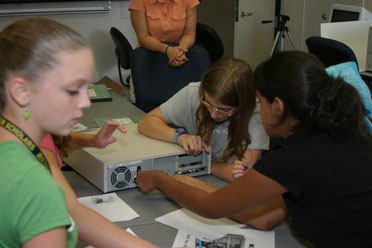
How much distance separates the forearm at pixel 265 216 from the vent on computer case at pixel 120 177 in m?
0.43

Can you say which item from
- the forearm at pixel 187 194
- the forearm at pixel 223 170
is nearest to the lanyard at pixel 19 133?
the forearm at pixel 187 194

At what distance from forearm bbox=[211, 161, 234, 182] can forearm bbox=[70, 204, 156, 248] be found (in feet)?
2.31

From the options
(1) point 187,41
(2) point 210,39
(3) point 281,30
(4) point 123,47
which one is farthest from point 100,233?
(3) point 281,30

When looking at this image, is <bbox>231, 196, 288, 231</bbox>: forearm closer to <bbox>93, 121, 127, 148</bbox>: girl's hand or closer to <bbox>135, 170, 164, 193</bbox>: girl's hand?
<bbox>135, 170, 164, 193</bbox>: girl's hand

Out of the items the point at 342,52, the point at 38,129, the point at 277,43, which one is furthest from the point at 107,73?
the point at 38,129

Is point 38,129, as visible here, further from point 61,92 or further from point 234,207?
point 234,207

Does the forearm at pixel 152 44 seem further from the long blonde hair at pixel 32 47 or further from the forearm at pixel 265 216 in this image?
the long blonde hair at pixel 32 47

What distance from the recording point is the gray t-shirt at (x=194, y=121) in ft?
5.95

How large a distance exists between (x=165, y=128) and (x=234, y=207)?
0.62 m

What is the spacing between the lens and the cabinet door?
507 cm

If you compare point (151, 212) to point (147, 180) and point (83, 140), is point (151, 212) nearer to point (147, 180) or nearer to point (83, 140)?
point (147, 180)

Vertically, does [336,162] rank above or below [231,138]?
above

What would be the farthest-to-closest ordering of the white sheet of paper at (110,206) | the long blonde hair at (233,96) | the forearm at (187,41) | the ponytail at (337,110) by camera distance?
the forearm at (187,41)
the long blonde hair at (233,96)
the white sheet of paper at (110,206)
the ponytail at (337,110)

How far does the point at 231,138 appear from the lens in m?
1.81
